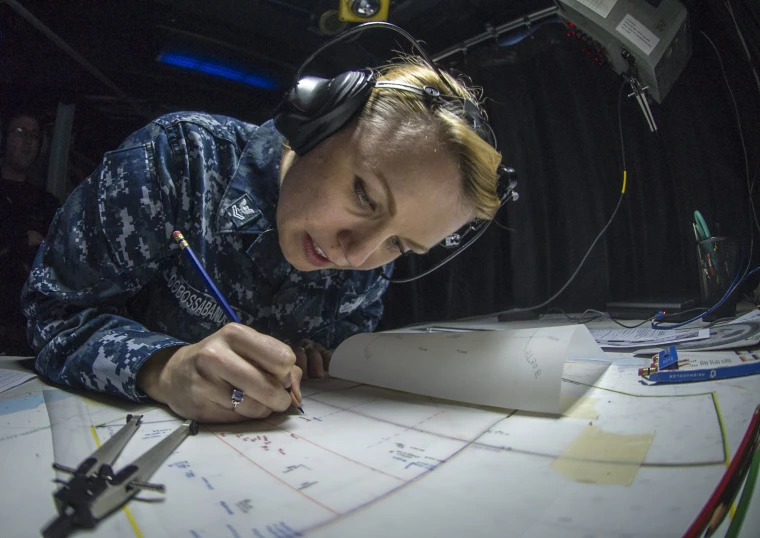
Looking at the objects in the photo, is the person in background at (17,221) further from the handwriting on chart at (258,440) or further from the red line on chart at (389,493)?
the red line on chart at (389,493)

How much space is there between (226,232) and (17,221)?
2.06 ft

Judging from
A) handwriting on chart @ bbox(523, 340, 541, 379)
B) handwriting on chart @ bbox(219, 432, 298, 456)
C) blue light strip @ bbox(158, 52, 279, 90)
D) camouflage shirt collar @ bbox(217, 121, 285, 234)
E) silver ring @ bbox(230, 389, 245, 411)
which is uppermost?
blue light strip @ bbox(158, 52, 279, 90)

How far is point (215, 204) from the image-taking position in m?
0.74

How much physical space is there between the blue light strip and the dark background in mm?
14

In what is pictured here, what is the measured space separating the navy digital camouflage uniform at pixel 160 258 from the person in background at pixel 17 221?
38 cm

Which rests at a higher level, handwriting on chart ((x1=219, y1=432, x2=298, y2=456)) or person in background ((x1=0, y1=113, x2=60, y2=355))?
person in background ((x1=0, y1=113, x2=60, y2=355))

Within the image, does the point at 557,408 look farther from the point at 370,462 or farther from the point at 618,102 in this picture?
the point at 618,102

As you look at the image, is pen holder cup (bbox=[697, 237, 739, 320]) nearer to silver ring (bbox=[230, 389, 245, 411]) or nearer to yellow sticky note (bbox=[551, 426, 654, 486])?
yellow sticky note (bbox=[551, 426, 654, 486])

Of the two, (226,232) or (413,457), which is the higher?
(226,232)

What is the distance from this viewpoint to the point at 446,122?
61 centimetres

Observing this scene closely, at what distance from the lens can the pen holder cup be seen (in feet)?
2.79

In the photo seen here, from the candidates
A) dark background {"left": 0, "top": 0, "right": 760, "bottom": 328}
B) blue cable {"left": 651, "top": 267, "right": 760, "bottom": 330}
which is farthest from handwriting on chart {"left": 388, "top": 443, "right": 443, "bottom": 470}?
dark background {"left": 0, "top": 0, "right": 760, "bottom": 328}

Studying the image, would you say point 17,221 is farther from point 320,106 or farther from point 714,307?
point 714,307

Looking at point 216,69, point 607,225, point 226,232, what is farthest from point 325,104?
point 607,225
